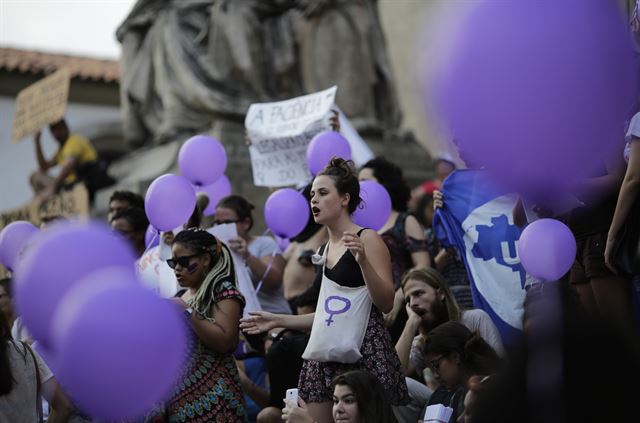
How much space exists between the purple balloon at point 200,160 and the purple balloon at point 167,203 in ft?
2.55

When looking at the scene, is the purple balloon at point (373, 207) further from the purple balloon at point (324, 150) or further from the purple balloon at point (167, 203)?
the purple balloon at point (167, 203)

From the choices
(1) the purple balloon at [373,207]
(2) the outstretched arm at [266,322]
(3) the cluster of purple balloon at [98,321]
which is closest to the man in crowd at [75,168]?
(1) the purple balloon at [373,207]

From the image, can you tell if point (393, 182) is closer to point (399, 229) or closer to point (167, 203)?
point (399, 229)

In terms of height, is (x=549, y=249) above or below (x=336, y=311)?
above

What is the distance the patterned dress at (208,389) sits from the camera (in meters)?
4.70

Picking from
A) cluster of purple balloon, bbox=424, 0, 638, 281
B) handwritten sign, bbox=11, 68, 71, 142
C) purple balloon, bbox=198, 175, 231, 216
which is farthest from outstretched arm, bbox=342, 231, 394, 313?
handwritten sign, bbox=11, 68, 71, 142

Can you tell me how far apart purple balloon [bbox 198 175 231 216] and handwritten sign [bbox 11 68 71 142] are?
3.42 meters

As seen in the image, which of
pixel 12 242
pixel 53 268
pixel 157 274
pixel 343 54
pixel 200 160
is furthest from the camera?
pixel 343 54

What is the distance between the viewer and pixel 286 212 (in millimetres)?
6109

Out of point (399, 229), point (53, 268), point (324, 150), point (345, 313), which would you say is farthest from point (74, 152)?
point (53, 268)

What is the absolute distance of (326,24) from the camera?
9.84 meters

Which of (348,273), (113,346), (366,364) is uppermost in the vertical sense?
(113,346)

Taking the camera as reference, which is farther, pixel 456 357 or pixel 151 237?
pixel 151 237

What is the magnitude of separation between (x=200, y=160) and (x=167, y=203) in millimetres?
941
